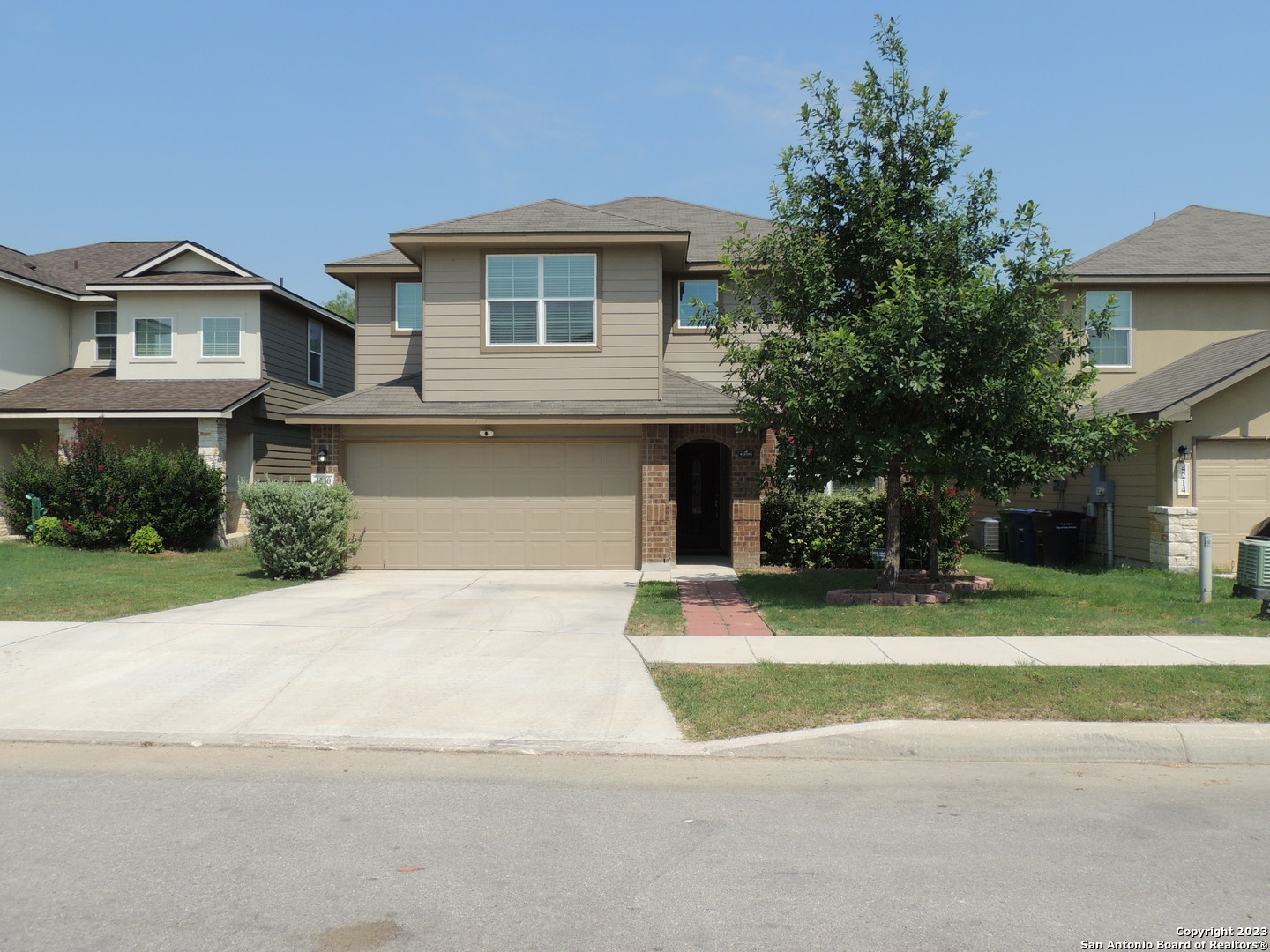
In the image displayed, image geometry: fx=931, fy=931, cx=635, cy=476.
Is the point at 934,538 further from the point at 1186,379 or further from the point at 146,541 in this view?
the point at 146,541

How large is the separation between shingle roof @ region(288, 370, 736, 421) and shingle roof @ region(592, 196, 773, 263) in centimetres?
330

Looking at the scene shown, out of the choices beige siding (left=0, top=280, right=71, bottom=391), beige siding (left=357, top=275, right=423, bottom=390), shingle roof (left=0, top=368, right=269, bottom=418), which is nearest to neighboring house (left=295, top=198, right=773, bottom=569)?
beige siding (left=357, top=275, right=423, bottom=390)

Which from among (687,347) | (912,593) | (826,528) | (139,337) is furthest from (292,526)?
(139,337)

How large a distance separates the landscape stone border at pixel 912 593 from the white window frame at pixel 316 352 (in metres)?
16.5

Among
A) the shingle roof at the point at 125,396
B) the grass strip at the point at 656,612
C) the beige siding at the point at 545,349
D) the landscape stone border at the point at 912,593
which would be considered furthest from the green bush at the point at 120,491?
the landscape stone border at the point at 912,593

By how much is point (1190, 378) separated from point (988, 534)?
5.30 meters

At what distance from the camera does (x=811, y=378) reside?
11602 mm

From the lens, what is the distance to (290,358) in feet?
75.7

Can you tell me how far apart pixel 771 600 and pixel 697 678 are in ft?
15.2

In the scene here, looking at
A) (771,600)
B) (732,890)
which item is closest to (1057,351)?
(771,600)

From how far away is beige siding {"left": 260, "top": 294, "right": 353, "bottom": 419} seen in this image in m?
21.9

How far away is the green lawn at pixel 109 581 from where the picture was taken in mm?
11492

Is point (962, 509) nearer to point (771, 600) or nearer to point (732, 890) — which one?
point (771, 600)

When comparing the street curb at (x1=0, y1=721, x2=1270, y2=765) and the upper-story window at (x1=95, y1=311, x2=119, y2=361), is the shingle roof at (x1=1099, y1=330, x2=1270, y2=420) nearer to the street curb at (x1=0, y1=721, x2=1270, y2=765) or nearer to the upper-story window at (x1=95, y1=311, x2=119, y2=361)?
the street curb at (x1=0, y1=721, x2=1270, y2=765)
